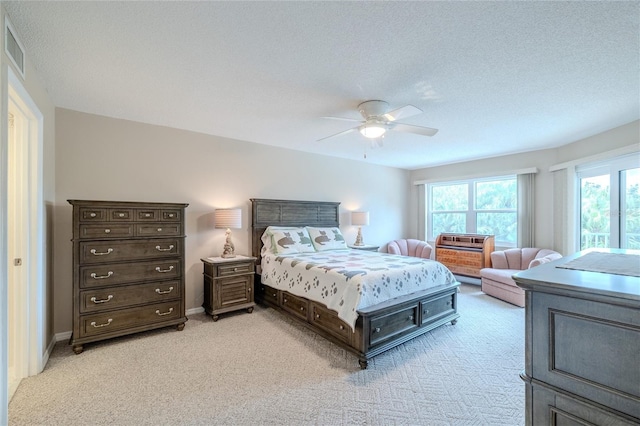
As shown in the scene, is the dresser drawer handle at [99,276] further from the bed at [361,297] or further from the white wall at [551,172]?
the white wall at [551,172]

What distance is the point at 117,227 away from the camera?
9.54 feet

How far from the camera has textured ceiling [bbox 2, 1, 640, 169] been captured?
63.9 inches

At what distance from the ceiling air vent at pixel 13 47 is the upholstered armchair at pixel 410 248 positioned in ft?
18.8

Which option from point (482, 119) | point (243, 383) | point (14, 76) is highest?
point (482, 119)

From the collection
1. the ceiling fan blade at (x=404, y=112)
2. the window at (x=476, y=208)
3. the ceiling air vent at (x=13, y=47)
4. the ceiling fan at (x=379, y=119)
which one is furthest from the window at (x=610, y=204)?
the ceiling air vent at (x=13, y=47)

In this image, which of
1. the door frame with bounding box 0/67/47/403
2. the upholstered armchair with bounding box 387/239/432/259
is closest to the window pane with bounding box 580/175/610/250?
the upholstered armchair with bounding box 387/239/432/259

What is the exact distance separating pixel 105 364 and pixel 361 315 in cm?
234

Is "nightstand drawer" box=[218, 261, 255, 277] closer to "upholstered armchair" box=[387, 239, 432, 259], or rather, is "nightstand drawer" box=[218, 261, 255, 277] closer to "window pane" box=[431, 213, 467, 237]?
"upholstered armchair" box=[387, 239, 432, 259]

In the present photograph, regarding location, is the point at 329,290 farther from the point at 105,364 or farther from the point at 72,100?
the point at 72,100

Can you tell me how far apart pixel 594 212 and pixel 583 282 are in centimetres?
423

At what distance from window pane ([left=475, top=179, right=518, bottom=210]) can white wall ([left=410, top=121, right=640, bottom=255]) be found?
0.30m

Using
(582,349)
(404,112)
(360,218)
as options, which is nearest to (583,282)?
(582,349)

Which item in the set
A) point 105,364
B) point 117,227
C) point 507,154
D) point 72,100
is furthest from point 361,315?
→ point 507,154

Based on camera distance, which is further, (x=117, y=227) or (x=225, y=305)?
(x=225, y=305)
